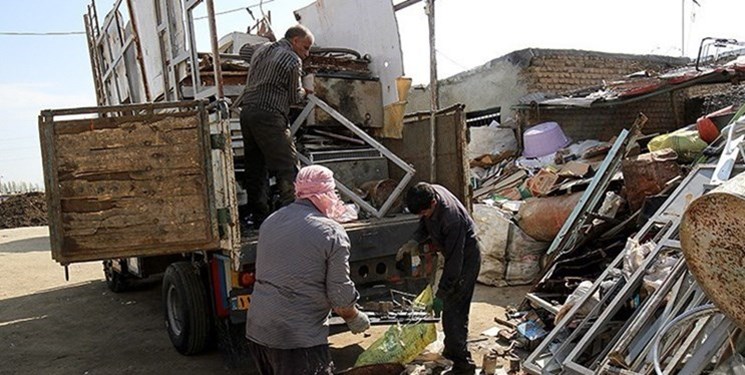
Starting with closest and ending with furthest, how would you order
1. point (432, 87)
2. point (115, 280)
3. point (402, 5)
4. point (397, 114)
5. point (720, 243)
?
1. point (720, 243)
2. point (432, 87)
3. point (402, 5)
4. point (397, 114)
5. point (115, 280)

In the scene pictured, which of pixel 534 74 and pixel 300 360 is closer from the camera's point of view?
pixel 300 360

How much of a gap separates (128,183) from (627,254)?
3.45 meters

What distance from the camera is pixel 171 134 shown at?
3471mm

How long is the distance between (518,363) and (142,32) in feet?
14.9

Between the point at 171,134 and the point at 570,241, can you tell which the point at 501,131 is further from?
the point at 171,134

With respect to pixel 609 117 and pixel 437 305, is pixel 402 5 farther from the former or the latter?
pixel 609 117

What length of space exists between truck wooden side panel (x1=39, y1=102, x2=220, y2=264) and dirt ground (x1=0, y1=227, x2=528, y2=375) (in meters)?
1.28

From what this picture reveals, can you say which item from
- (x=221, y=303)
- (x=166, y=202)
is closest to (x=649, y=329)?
(x=221, y=303)

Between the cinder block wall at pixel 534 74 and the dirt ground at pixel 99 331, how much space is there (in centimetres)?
454

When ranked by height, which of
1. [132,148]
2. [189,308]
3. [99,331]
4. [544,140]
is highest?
[132,148]

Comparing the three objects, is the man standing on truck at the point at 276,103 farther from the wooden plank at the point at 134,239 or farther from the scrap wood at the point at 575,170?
the scrap wood at the point at 575,170

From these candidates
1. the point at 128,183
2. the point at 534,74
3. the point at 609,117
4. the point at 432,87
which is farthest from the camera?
the point at 609,117

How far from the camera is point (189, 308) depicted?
13.4 ft


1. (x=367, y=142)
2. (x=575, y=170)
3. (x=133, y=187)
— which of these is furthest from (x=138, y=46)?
(x=575, y=170)
